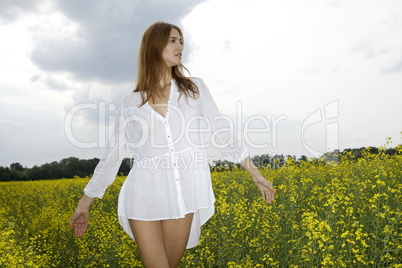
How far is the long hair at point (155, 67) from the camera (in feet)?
7.89

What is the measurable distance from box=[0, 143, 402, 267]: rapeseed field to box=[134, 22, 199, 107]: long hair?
1373mm

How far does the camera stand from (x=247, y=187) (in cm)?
548

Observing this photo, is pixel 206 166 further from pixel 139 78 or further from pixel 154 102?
pixel 139 78

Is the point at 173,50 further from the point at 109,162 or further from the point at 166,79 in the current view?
the point at 109,162

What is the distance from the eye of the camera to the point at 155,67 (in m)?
2.46

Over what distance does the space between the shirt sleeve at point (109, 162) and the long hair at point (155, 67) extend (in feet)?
0.94

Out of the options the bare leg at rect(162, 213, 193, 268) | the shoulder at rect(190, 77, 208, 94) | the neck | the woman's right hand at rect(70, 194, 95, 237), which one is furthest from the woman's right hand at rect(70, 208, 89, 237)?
the shoulder at rect(190, 77, 208, 94)

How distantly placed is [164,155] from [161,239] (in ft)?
1.70

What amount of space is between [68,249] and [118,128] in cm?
380

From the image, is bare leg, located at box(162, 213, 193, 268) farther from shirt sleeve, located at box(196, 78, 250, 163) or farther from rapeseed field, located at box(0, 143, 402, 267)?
rapeseed field, located at box(0, 143, 402, 267)

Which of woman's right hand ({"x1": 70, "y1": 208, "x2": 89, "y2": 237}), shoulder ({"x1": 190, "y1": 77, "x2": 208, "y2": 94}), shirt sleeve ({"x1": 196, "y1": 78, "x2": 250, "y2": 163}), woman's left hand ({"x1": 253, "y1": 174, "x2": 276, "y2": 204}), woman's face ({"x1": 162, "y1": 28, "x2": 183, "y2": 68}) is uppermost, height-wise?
woman's face ({"x1": 162, "y1": 28, "x2": 183, "y2": 68})

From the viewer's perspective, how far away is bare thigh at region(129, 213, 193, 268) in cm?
212

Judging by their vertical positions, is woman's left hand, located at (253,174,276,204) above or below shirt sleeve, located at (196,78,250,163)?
below

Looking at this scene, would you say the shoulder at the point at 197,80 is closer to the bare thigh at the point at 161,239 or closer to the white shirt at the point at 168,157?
the white shirt at the point at 168,157
